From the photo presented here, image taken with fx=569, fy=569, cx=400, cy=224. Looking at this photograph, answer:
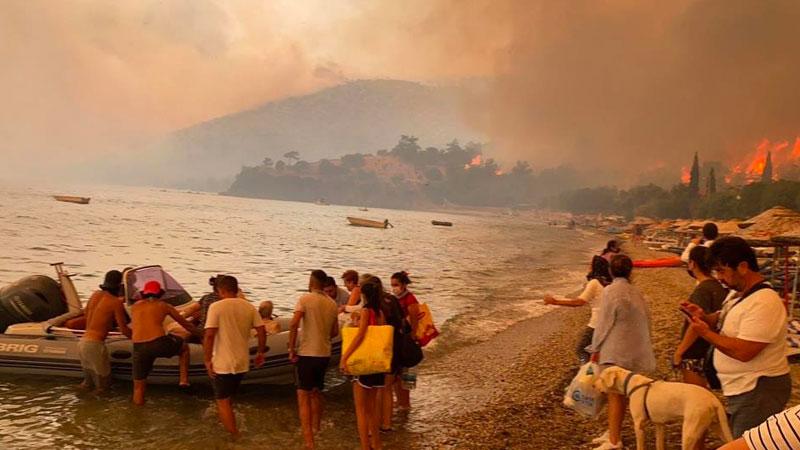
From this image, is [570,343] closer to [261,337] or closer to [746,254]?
[261,337]

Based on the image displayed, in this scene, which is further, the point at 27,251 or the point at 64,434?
the point at 27,251

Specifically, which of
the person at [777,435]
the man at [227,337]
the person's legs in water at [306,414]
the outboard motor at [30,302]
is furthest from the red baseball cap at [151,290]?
the person at [777,435]

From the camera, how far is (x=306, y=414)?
21.9 feet

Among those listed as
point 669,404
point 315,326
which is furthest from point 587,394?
point 315,326

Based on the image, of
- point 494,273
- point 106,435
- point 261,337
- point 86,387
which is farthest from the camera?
point 494,273

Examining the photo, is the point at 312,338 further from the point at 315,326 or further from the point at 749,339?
the point at 749,339

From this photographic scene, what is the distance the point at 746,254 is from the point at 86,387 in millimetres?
9125

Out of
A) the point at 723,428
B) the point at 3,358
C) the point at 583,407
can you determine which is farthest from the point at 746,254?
the point at 3,358

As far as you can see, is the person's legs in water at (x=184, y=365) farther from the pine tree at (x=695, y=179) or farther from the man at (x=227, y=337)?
the pine tree at (x=695, y=179)

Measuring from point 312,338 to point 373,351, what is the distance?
1033 mm

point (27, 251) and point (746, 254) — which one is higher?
point (746, 254)

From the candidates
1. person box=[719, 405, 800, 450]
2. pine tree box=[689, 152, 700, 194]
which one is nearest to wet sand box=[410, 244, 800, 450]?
person box=[719, 405, 800, 450]

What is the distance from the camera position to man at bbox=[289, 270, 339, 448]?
6387 mm

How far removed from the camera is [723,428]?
180 inches
